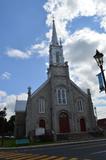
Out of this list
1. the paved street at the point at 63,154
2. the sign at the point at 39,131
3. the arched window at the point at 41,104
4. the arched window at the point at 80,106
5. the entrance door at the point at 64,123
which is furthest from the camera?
the arched window at the point at 80,106

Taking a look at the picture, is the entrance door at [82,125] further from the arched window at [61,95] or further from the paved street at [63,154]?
the paved street at [63,154]

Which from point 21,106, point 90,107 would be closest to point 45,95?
point 90,107

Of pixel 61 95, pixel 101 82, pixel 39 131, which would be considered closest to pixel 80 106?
pixel 61 95

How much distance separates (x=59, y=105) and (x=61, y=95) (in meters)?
2.32

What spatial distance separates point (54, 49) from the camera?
167 ft

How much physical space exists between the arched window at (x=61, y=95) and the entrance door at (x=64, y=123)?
8.23 feet

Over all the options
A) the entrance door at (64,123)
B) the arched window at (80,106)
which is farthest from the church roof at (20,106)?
the arched window at (80,106)

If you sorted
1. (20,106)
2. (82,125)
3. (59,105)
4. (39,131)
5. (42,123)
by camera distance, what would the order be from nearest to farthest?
(39,131) < (42,123) < (59,105) < (82,125) < (20,106)

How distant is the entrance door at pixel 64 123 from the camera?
4334 centimetres

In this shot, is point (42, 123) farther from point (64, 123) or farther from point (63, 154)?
point (63, 154)

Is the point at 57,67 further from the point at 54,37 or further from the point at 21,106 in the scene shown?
the point at 21,106

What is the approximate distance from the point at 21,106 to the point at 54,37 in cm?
2245

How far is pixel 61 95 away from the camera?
45781mm

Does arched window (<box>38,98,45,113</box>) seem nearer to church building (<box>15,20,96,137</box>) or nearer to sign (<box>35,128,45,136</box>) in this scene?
church building (<box>15,20,96,137</box>)
